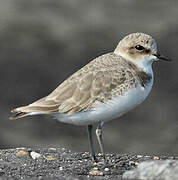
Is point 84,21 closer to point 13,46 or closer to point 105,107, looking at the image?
point 13,46

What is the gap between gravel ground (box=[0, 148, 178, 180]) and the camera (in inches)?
229

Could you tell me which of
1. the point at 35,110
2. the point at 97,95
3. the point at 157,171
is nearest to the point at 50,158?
the point at 35,110

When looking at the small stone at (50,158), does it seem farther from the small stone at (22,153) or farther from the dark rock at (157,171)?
the dark rock at (157,171)

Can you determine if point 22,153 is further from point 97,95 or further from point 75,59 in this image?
point 75,59

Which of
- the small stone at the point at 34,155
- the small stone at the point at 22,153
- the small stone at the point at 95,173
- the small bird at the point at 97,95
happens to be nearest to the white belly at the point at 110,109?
the small bird at the point at 97,95

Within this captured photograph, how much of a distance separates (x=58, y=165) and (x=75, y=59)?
19.8 feet

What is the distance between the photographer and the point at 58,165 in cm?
620

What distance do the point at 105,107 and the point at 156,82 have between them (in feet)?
18.4

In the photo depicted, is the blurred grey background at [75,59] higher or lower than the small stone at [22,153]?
higher

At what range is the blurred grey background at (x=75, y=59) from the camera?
10.3 metres

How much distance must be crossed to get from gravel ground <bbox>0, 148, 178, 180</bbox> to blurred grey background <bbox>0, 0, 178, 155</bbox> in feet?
11.3

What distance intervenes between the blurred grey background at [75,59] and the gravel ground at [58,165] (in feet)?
11.3

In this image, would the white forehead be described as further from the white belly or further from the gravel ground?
the gravel ground

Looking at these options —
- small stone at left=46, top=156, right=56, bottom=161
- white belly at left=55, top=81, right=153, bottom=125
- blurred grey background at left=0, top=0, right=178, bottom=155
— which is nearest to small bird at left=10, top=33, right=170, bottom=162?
white belly at left=55, top=81, right=153, bottom=125
